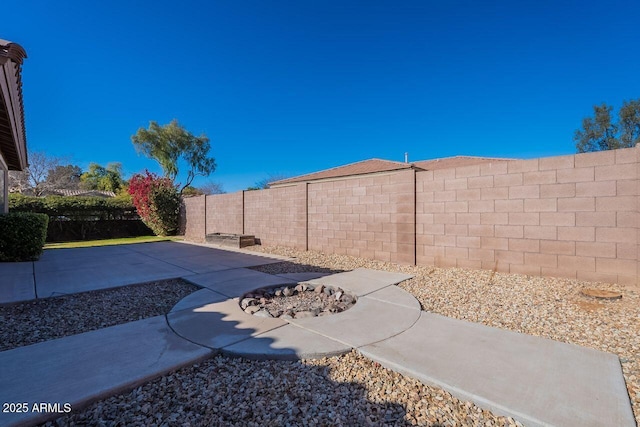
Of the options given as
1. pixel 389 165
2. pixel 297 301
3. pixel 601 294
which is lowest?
pixel 297 301

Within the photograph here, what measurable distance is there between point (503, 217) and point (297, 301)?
4.38m

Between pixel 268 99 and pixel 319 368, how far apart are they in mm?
16575

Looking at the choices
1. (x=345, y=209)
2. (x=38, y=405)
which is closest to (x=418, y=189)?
(x=345, y=209)

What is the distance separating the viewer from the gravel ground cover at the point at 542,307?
2920 mm

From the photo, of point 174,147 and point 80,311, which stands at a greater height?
point 174,147

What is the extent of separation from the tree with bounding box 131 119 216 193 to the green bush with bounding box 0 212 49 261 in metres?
19.1

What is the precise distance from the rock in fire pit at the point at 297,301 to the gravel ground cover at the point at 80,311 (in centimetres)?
127

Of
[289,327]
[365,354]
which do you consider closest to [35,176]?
[289,327]

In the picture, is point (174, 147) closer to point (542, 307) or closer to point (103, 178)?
point (103, 178)

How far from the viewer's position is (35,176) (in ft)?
81.4

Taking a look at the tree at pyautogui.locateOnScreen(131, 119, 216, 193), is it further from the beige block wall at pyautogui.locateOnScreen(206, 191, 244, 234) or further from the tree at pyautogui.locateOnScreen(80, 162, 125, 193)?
the beige block wall at pyautogui.locateOnScreen(206, 191, 244, 234)

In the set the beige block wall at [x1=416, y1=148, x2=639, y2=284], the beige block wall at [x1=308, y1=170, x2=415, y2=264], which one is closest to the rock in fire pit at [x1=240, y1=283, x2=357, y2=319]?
the beige block wall at [x1=308, y1=170, x2=415, y2=264]

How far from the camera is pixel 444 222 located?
6.39 metres

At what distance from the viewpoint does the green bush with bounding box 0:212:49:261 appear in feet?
25.4
